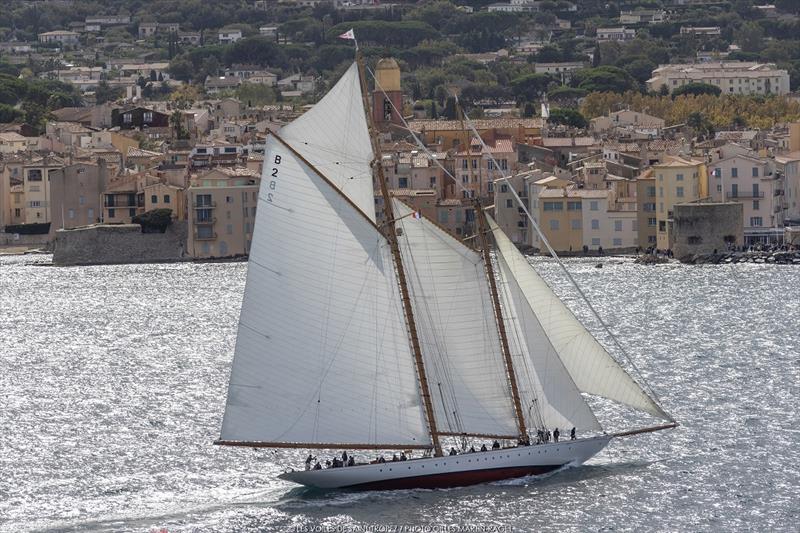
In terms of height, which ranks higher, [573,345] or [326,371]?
[573,345]

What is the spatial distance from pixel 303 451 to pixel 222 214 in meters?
64.1

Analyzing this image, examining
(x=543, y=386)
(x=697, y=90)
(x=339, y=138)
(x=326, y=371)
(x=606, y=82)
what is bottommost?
(x=543, y=386)

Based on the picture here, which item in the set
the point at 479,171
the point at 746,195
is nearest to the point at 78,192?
the point at 479,171

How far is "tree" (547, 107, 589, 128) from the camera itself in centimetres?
15512

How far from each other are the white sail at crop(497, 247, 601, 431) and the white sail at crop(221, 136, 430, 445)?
7.95ft

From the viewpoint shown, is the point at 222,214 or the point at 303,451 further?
the point at 222,214

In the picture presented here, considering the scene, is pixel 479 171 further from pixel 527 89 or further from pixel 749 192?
pixel 527 89

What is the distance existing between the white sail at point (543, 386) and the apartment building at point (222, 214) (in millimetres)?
66961

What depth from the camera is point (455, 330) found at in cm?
4512

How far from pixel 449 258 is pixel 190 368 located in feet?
76.8

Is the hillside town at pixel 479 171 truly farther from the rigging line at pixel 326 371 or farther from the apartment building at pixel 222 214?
the rigging line at pixel 326 371

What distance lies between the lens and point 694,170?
105 meters

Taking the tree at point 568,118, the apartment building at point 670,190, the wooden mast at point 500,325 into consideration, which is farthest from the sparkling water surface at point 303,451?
the tree at point 568,118

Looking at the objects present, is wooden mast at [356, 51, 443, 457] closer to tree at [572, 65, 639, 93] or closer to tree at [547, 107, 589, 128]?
tree at [547, 107, 589, 128]
